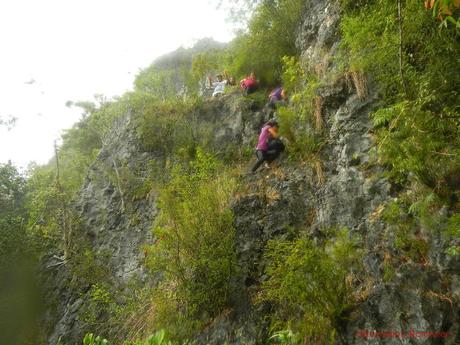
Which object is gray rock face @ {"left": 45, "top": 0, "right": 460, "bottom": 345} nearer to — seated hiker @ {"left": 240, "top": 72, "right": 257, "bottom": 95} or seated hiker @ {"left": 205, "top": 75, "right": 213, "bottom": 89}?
seated hiker @ {"left": 240, "top": 72, "right": 257, "bottom": 95}

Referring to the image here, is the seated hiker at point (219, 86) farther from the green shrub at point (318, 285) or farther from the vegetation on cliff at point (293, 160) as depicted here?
the green shrub at point (318, 285)

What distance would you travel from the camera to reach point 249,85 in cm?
1042

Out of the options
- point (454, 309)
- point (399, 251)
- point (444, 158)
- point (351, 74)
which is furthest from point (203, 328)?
point (351, 74)

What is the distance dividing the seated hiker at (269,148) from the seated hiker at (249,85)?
259cm

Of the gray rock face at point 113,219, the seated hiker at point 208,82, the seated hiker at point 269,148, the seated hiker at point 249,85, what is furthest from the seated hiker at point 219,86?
the seated hiker at point 269,148

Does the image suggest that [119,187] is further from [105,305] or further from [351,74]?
[351,74]

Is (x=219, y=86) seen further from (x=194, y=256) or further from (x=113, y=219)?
(x=194, y=256)

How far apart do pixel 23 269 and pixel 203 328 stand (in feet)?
24.5

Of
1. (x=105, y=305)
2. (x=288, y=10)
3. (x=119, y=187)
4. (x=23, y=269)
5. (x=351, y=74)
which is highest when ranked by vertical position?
(x=288, y=10)

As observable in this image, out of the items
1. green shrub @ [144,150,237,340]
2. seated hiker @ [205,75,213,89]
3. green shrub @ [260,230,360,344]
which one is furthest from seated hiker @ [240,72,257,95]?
green shrub @ [260,230,360,344]

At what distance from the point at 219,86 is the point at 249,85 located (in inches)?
72.5

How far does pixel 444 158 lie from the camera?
4.28 m

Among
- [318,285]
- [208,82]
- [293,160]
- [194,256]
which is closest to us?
[318,285]

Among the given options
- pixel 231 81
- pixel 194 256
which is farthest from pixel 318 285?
pixel 231 81
